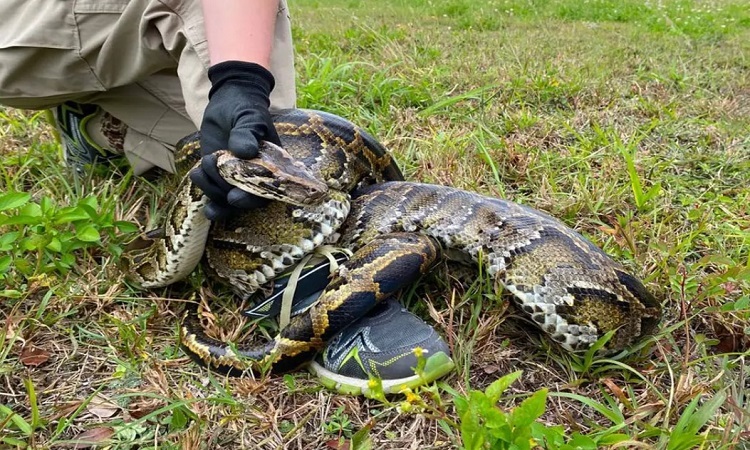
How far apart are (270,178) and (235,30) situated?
77 centimetres

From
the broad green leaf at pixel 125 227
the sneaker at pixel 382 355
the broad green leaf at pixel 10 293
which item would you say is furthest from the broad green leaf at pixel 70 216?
the sneaker at pixel 382 355

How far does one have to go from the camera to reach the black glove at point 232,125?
2770 millimetres

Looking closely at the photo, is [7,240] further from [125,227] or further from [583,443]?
[583,443]

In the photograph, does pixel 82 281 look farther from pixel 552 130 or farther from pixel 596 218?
pixel 552 130

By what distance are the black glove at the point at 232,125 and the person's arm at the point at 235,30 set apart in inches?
2.9

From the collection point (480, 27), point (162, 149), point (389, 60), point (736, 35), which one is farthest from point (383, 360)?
point (736, 35)

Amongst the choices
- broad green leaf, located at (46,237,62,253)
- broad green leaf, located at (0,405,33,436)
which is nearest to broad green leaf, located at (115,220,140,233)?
broad green leaf, located at (46,237,62,253)

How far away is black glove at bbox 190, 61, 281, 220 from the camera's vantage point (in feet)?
9.09

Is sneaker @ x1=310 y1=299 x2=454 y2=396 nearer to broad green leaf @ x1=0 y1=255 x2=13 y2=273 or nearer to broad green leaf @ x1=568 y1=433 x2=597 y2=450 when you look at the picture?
broad green leaf @ x1=568 y1=433 x2=597 y2=450

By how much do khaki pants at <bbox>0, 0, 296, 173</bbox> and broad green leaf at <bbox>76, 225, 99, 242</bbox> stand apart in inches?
31.6

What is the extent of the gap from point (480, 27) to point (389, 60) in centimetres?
370

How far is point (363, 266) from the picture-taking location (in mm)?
2867

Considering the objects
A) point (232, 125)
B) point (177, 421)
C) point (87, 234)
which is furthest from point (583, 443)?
point (87, 234)

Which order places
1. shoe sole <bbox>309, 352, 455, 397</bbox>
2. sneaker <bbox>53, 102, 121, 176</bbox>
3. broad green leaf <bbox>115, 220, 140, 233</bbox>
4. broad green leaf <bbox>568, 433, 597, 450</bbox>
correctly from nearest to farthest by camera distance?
broad green leaf <bbox>568, 433, 597, 450</bbox> < shoe sole <bbox>309, 352, 455, 397</bbox> < broad green leaf <bbox>115, 220, 140, 233</bbox> < sneaker <bbox>53, 102, 121, 176</bbox>
